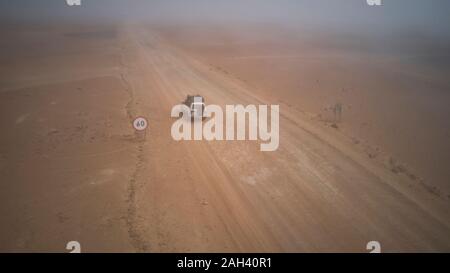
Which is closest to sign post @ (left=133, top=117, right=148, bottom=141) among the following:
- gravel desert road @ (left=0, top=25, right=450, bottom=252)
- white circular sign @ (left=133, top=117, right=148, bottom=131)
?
white circular sign @ (left=133, top=117, right=148, bottom=131)

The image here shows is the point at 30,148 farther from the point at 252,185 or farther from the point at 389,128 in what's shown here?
the point at 389,128

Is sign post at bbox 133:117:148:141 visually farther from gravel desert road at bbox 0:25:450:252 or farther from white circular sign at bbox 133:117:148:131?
gravel desert road at bbox 0:25:450:252

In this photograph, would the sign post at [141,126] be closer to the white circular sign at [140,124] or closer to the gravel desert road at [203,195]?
the white circular sign at [140,124]

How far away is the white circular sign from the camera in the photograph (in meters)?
14.4

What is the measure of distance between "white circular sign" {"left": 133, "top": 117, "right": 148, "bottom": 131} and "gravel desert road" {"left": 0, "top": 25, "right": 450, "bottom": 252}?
0.39m

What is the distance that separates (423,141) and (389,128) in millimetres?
1721

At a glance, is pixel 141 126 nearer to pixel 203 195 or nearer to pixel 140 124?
pixel 140 124

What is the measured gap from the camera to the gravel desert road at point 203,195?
27.4 ft

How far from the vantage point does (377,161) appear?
12.4 m

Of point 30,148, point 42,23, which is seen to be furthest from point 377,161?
point 42,23

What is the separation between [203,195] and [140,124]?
6.06m

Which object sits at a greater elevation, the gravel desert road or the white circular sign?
the white circular sign

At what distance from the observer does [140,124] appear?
14664mm

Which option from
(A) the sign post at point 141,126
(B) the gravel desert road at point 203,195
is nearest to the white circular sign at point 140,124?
(A) the sign post at point 141,126
